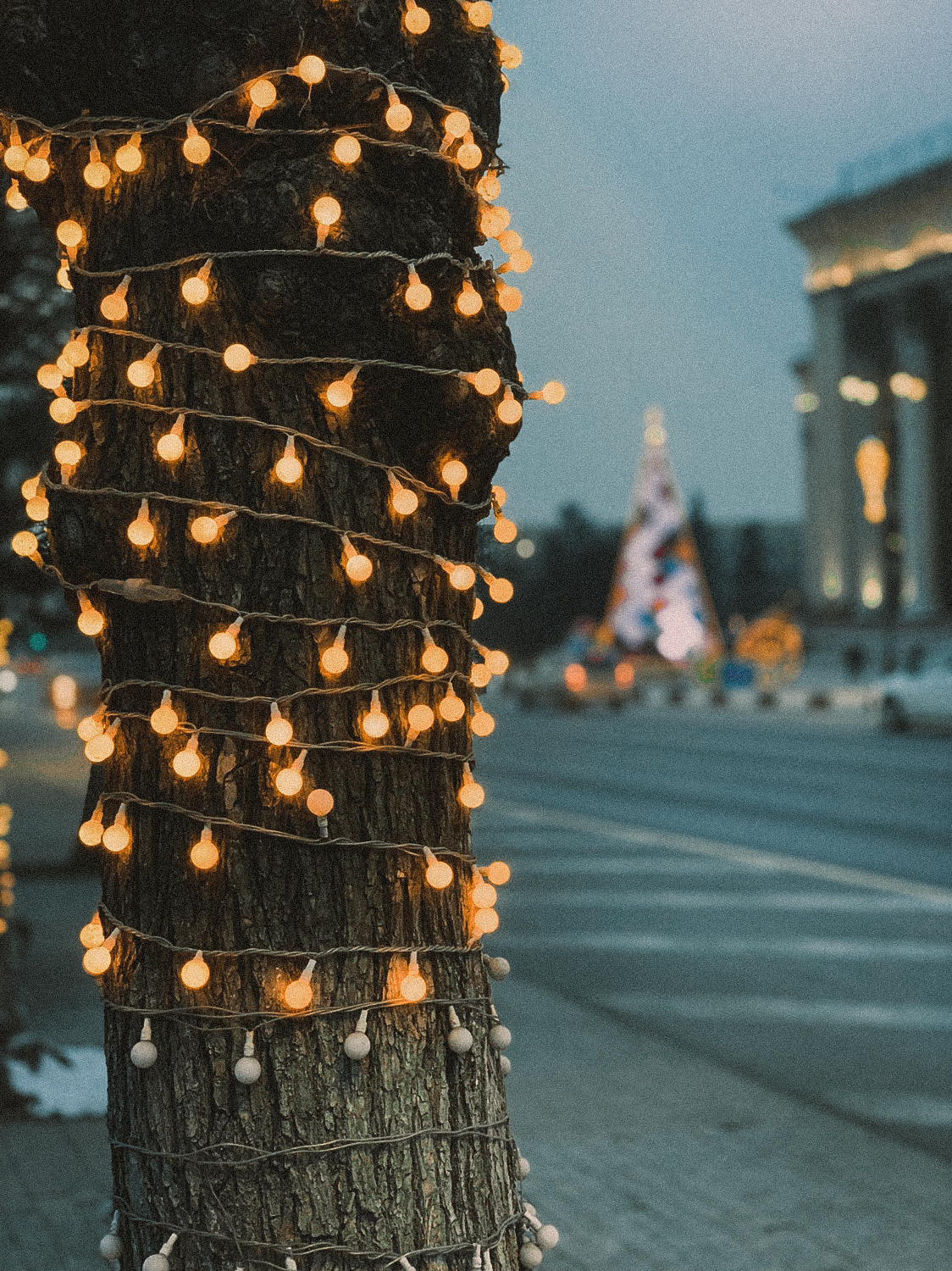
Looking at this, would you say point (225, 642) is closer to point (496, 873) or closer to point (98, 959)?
point (98, 959)

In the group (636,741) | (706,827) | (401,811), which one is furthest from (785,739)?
(401,811)

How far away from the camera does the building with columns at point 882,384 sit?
164ft

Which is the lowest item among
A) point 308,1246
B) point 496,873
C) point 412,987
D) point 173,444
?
point 308,1246

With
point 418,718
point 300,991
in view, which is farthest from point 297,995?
point 418,718

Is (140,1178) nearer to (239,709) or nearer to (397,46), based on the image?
(239,709)

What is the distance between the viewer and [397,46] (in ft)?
8.06

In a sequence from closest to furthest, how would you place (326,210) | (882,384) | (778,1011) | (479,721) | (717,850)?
(326,210) < (479,721) < (778,1011) < (717,850) < (882,384)

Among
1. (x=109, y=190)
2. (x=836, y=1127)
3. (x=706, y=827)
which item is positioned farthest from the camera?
(x=706, y=827)

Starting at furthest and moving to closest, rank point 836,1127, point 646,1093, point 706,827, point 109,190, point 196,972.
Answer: point 706,827, point 646,1093, point 836,1127, point 109,190, point 196,972

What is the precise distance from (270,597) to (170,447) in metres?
0.29

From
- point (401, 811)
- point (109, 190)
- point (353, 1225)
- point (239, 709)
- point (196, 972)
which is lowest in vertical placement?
point (353, 1225)

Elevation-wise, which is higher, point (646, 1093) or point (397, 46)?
point (397, 46)

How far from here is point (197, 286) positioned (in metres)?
2.29

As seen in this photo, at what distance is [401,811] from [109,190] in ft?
3.82
